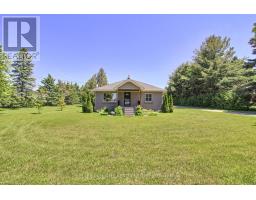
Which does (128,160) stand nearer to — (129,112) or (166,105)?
(129,112)

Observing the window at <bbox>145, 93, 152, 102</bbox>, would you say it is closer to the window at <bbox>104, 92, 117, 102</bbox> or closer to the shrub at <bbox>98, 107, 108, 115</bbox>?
the window at <bbox>104, 92, 117, 102</bbox>

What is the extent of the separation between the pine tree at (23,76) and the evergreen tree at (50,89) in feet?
9.96

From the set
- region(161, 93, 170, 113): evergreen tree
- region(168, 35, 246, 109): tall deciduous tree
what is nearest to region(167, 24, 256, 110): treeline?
region(168, 35, 246, 109): tall deciduous tree

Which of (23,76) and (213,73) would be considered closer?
(213,73)

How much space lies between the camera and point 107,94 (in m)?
27.6

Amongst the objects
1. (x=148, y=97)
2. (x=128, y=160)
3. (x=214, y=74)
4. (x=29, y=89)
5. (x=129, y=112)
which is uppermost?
(x=214, y=74)

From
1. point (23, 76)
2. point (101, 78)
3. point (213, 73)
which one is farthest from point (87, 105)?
point (101, 78)

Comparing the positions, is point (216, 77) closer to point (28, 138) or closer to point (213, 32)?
point (213, 32)

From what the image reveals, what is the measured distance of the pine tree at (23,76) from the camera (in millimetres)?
39156

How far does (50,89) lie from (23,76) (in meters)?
5.56

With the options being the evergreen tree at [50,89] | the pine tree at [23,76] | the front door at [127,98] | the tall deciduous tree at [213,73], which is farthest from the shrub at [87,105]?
the evergreen tree at [50,89]

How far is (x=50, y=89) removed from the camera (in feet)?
144
